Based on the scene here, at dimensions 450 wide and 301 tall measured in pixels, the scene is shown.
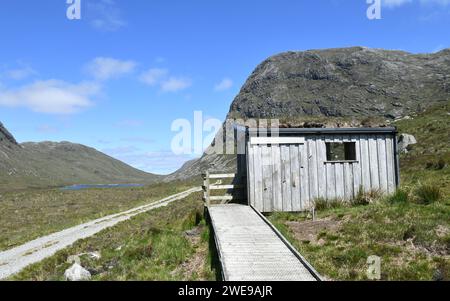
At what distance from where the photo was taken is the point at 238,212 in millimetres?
17984

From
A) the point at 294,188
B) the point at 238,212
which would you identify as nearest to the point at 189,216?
the point at 238,212

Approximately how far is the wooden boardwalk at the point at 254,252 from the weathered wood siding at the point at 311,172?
2.84 m

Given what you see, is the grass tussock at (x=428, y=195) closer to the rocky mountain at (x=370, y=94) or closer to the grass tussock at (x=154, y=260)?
the grass tussock at (x=154, y=260)

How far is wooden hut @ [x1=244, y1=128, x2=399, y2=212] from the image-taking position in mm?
19625

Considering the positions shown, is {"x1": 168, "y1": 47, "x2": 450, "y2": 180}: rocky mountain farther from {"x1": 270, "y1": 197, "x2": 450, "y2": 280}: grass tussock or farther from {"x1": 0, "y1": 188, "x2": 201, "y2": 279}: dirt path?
{"x1": 270, "y1": 197, "x2": 450, "y2": 280}: grass tussock

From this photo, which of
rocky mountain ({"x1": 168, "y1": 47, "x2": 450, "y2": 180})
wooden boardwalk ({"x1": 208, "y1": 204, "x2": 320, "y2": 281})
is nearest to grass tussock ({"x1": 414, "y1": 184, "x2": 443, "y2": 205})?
wooden boardwalk ({"x1": 208, "y1": 204, "x2": 320, "y2": 281})

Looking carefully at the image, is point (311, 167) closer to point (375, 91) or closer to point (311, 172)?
point (311, 172)

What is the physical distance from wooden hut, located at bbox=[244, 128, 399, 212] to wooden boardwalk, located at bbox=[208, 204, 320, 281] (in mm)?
2877

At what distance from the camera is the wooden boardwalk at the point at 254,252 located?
992 cm

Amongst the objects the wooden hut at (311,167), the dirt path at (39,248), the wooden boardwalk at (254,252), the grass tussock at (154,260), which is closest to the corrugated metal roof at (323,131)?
the wooden hut at (311,167)

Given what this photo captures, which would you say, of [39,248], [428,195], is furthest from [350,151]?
[39,248]

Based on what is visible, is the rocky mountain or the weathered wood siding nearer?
the weathered wood siding
